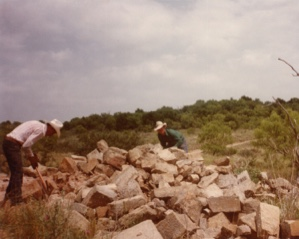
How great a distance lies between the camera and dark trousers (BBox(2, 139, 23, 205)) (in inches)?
229

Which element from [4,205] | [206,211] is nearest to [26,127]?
[4,205]

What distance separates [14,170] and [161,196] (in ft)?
8.27

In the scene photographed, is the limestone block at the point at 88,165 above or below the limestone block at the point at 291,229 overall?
above

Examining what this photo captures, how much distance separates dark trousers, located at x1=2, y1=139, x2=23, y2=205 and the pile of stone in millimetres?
284

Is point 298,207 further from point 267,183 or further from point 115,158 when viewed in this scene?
point 115,158

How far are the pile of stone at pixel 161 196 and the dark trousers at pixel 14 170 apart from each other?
0.93 ft

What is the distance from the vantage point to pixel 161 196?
245 inches

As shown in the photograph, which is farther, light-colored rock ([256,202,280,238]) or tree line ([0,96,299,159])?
tree line ([0,96,299,159])

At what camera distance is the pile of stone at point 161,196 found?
5215 millimetres

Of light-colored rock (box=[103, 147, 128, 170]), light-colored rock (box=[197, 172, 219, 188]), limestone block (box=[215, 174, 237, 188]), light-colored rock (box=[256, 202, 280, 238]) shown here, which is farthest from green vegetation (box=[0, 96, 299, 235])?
light-colored rock (box=[103, 147, 128, 170])

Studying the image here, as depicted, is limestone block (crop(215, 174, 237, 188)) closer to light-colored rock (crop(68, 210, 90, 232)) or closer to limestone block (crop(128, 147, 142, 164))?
limestone block (crop(128, 147, 142, 164))

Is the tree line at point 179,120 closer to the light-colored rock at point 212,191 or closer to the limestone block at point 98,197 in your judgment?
the light-colored rock at point 212,191

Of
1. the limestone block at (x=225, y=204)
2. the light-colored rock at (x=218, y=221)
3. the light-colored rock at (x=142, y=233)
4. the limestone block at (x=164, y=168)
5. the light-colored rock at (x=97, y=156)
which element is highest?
the light-colored rock at (x=97, y=156)

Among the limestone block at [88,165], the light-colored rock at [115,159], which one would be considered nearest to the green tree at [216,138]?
the light-colored rock at [115,159]
